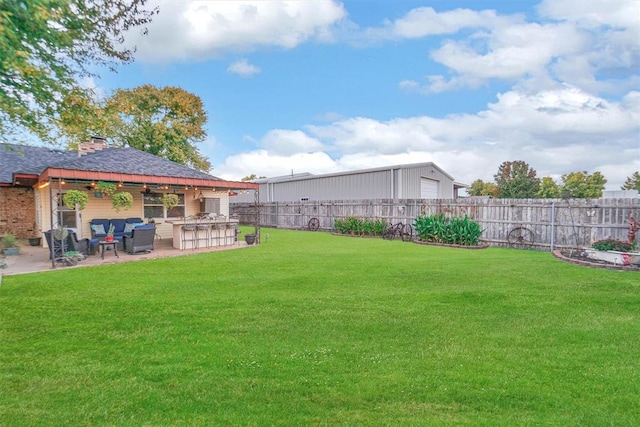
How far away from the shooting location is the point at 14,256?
984cm

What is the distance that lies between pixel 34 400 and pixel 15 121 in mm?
4218

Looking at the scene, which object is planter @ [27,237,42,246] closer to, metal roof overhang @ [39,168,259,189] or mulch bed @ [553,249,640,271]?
metal roof overhang @ [39,168,259,189]

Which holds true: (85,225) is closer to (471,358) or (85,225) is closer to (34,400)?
(34,400)

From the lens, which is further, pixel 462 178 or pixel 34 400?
pixel 462 178

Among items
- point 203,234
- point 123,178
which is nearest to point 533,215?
point 203,234

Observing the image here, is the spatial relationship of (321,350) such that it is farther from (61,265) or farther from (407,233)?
(407,233)

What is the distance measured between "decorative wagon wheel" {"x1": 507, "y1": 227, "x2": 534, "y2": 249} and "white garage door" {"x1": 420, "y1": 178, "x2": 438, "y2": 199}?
26.9ft

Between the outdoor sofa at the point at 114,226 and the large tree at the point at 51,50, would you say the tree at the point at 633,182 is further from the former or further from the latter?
the large tree at the point at 51,50

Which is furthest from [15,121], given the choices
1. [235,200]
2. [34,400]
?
[235,200]

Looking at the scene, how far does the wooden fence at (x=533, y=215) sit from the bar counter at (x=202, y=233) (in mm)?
6728

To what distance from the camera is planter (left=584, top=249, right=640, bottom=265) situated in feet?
24.4

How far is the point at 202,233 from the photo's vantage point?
1159cm

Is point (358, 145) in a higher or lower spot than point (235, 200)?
higher

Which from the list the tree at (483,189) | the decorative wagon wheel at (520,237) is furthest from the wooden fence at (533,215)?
the tree at (483,189)
